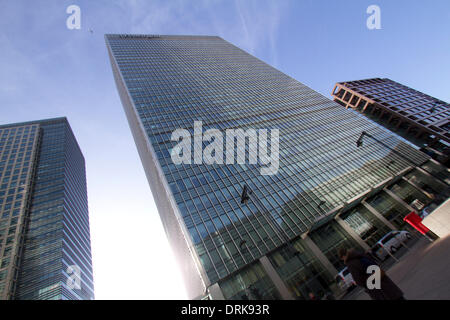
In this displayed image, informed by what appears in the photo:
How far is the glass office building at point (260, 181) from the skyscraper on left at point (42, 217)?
34.5 meters

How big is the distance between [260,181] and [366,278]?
99.3ft

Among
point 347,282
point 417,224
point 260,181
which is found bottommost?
point 347,282

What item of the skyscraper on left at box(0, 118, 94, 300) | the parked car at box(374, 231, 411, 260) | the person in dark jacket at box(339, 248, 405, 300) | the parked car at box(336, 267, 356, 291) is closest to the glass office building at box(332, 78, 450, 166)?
the parked car at box(374, 231, 411, 260)

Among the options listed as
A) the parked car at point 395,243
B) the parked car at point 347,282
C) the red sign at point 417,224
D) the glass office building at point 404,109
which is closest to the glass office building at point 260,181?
the parked car at point 347,282

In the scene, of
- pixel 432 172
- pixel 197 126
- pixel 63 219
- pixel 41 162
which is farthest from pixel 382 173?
pixel 41 162

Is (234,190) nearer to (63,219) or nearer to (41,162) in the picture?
(63,219)

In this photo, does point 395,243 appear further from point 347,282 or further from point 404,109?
point 404,109

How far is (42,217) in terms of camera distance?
2400 inches

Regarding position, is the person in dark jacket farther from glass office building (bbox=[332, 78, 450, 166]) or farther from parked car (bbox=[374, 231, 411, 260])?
glass office building (bbox=[332, 78, 450, 166])

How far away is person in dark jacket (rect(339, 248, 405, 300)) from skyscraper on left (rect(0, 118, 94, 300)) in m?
62.5

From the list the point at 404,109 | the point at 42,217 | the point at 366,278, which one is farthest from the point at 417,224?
the point at 42,217

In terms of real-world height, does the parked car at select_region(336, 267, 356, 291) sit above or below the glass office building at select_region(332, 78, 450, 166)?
below

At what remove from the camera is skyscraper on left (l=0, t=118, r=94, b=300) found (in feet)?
158

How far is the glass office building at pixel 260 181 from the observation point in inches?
1024
